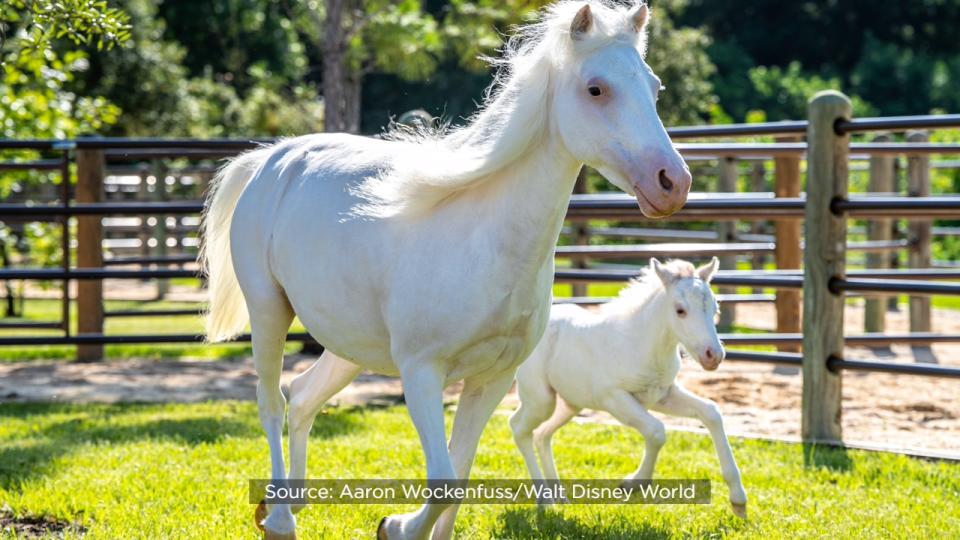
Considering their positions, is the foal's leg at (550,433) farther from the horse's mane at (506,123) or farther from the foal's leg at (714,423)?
the horse's mane at (506,123)

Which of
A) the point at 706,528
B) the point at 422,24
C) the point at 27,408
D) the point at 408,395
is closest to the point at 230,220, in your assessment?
the point at 408,395

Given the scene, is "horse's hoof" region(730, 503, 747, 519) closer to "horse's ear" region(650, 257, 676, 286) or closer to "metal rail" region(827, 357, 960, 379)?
"horse's ear" region(650, 257, 676, 286)

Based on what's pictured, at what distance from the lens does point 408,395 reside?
3.36m

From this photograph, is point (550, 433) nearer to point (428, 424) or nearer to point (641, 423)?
point (641, 423)

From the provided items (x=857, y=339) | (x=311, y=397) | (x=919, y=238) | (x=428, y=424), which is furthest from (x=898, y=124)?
(x=919, y=238)

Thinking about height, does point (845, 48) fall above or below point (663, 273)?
above

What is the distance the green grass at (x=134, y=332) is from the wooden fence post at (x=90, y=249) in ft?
1.66

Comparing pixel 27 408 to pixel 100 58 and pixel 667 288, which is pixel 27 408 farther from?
pixel 100 58

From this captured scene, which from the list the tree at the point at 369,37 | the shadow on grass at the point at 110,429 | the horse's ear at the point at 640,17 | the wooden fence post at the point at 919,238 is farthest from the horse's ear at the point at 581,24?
the wooden fence post at the point at 919,238

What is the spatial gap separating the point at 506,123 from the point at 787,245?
6.47 m

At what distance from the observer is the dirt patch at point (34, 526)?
13.7 ft

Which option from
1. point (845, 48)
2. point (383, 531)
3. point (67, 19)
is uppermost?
point (845, 48)

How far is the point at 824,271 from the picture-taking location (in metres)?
6.17

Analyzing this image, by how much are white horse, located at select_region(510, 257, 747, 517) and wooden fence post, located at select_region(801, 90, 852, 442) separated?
1383mm
